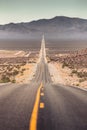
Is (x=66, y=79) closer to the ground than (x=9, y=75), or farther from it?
farther from it

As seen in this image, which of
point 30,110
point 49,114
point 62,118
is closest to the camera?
point 62,118

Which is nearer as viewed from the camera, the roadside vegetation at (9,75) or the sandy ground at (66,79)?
the sandy ground at (66,79)

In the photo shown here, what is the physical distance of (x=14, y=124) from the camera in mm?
6188

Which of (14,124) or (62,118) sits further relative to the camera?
(62,118)

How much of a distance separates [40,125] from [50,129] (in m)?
0.36

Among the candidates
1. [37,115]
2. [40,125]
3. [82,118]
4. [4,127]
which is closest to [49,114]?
[37,115]

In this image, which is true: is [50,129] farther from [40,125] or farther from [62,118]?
[62,118]

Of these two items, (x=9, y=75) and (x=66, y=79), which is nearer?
(x=66, y=79)

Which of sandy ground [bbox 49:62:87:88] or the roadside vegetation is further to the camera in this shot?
the roadside vegetation

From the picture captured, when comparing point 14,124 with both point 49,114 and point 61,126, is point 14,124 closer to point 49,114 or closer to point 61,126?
point 61,126

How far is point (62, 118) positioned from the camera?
7.03 meters

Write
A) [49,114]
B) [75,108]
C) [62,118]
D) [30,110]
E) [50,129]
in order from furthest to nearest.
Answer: [75,108], [30,110], [49,114], [62,118], [50,129]

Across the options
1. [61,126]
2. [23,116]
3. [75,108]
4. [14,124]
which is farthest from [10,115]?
[75,108]

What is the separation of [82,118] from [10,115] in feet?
6.09
